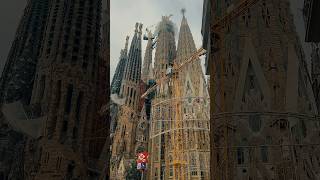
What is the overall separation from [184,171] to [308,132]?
39.9 metres

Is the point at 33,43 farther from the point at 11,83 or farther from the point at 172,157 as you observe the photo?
the point at 172,157

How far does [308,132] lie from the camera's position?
1094 inches

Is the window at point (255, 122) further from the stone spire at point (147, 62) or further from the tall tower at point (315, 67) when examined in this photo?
the stone spire at point (147, 62)

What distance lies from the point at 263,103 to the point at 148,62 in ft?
282

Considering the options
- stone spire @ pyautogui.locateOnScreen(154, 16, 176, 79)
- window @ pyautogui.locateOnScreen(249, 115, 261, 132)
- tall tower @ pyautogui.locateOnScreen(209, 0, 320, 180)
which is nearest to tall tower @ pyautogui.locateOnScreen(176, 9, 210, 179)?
stone spire @ pyautogui.locateOnScreen(154, 16, 176, 79)

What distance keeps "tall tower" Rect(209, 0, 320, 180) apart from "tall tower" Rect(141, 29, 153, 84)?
245 ft

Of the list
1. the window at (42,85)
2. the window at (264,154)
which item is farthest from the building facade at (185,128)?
the window at (264,154)

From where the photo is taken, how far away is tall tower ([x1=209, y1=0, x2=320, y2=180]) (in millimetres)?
26547

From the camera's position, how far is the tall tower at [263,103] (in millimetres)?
26547

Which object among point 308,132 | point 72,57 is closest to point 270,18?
point 308,132

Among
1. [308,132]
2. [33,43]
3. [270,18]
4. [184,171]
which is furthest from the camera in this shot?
[184,171]

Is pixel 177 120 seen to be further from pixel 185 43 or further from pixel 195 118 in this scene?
pixel 185 43

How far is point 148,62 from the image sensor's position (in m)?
113

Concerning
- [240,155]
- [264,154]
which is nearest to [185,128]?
[240,155]
